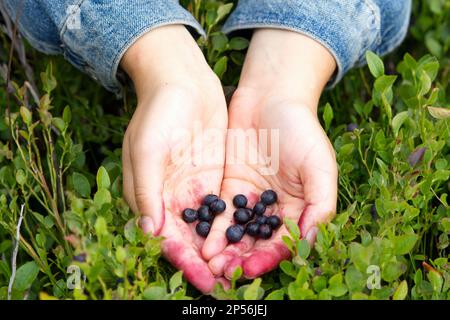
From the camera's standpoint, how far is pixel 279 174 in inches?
64.5

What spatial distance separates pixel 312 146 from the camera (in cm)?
156

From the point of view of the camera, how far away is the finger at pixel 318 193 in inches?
57.8

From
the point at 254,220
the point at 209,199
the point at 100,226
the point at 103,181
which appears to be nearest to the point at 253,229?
the point at 254,220

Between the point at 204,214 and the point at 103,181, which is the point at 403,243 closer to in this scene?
the point at 204,214

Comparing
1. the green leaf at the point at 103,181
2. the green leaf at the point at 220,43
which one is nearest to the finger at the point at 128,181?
the green leaf at the point at 103,181

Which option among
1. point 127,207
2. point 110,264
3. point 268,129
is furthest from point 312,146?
point 110,264

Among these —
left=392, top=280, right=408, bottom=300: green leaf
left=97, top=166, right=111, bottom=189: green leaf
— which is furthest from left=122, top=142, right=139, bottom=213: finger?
left=392, top=280, right=408, bottom=300: green leaf

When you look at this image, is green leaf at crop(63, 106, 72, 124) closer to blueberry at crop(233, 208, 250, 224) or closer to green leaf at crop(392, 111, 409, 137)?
blueberry at crop(233, 208, 250, 224)

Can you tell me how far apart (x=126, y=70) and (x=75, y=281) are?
2.17 ft

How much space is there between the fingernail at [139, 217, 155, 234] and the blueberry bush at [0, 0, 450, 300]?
0.11ft

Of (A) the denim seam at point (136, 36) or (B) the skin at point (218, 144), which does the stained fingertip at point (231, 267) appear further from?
(A) the denim seam at point (136, 36)

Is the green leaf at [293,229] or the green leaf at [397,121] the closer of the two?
the green leaf at [293,229]

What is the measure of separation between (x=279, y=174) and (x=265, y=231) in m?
0.16
